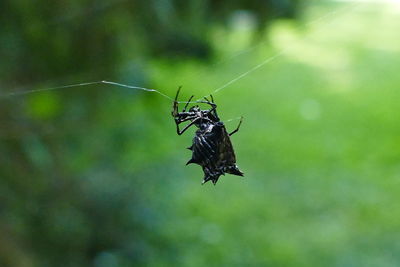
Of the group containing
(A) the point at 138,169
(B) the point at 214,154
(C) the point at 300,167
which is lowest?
(B) the point at 214,154

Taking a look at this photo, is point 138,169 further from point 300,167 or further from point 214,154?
point 300,167

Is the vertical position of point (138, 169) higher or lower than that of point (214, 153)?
higher

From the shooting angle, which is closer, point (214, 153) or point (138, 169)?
point (214, 153)

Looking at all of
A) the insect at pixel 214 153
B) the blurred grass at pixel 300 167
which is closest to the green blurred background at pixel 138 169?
the blurred grass at pixel 300 167

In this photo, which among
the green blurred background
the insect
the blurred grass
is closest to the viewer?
the insect

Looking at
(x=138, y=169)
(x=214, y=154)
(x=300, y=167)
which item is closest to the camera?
(x=214, y=154)

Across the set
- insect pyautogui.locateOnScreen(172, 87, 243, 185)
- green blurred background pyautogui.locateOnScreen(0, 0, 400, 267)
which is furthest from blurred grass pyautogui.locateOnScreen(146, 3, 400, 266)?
insect pyautogui.locateOnScreen(172, 87, 243, 185)

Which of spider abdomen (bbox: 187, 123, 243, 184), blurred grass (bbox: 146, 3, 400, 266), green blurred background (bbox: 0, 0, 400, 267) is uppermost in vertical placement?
blurred grass (bbox: 146, 3, 400, 266)

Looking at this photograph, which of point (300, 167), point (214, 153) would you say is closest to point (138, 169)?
point (214, 153)

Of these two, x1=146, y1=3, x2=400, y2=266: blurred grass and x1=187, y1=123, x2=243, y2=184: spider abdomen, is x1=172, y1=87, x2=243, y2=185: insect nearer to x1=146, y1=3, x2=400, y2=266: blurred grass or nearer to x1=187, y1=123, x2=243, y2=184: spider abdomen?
x1=187, y1=123, x2=243, y2=184: spider abdomen
